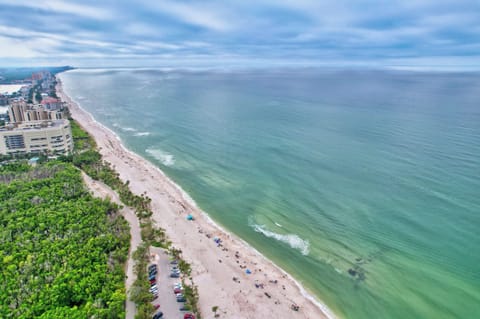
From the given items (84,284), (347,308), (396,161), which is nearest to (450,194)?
(396,161)

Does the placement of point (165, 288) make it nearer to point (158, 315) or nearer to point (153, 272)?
point (153, 272)

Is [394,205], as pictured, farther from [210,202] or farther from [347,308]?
[210,202]

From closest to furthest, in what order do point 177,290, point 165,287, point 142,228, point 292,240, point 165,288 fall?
point 177,290
point 165,288
point 165,287
point 142,228
point 292,240

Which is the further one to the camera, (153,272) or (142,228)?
(142,228)

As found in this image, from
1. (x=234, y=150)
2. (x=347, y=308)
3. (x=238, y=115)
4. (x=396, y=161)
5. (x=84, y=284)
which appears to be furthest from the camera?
(x=238, y=115)

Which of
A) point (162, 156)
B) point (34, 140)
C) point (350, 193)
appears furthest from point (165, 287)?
point (34, 140)

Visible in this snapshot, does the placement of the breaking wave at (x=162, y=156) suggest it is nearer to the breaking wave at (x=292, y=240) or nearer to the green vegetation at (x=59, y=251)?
the green vegetation at (x=59, y=251)

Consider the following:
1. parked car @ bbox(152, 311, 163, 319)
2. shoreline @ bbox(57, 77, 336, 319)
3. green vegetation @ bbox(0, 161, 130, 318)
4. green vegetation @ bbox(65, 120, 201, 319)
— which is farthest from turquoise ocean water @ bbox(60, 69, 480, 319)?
green vegetation @ bbox(0, 161, 130, 318)
